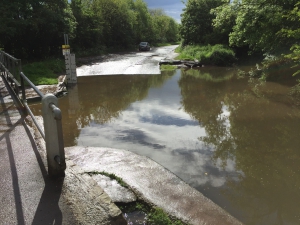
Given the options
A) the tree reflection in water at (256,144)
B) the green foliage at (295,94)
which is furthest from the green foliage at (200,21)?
the tree reflection in water at (256,144)

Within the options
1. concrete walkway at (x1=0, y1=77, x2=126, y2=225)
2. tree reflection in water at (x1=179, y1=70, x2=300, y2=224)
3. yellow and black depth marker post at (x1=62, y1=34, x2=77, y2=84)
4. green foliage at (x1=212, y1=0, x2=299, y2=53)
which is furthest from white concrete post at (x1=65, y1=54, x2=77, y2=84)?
concrete walkway at (x1=0, y1=77, x2=126, y2=225)

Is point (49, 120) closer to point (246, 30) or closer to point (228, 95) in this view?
point (228, 95)

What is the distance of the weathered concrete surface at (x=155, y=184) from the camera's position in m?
3.83

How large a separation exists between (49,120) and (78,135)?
410 centimetres

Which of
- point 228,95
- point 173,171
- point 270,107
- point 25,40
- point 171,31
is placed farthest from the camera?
point 171,31

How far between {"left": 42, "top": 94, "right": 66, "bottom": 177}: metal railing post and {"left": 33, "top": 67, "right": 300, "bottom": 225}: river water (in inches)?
94.7

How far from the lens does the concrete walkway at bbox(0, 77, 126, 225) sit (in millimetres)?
2803

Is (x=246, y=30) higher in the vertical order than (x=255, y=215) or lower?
higher

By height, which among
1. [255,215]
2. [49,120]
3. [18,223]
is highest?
[49,120]

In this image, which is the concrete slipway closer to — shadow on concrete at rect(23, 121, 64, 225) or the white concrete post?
shadow on concrete at rect(23, 121, 64, 225)

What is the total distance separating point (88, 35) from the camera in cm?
3203

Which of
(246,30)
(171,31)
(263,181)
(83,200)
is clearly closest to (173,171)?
(263,181)

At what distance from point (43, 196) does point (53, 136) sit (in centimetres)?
66

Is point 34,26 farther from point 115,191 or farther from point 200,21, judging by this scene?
point 115,191
